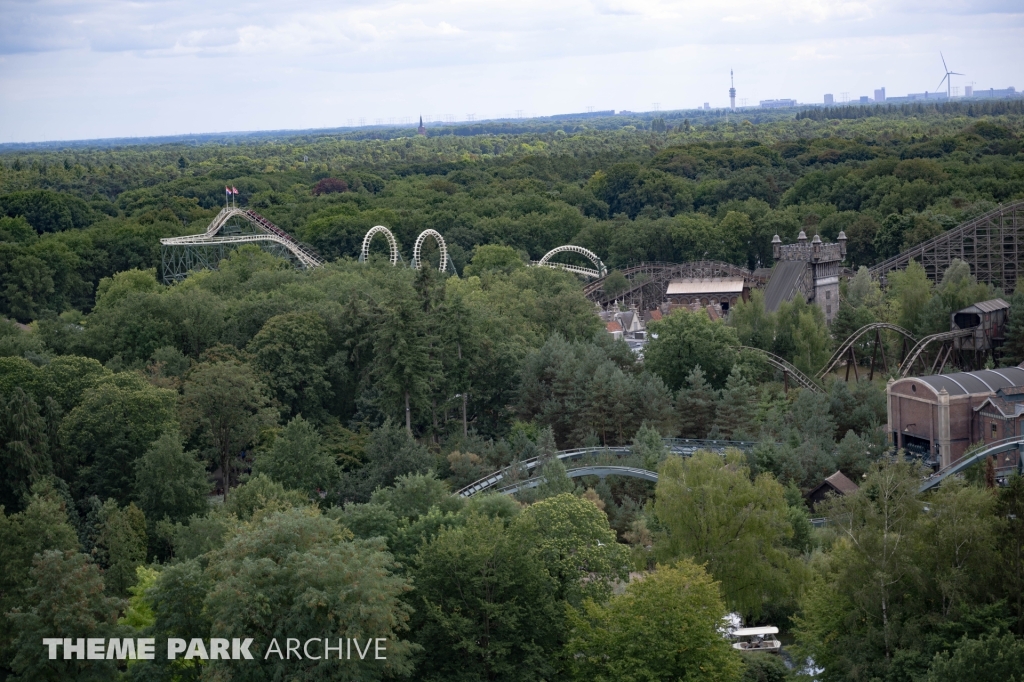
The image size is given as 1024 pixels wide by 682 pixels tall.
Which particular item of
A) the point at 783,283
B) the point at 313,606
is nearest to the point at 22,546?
the point at 313,606

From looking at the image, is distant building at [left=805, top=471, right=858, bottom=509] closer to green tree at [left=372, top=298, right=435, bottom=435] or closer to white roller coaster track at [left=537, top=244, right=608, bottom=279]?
green tree at [left=372, top=298, right=435, bottom=435]

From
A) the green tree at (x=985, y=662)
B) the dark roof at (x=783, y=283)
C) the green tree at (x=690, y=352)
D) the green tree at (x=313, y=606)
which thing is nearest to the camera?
the green tree at (x=985, y=662)

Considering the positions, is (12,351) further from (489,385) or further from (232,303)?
(489,385)

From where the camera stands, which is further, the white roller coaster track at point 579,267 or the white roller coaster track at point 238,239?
the white roller coaster track at point 579,267

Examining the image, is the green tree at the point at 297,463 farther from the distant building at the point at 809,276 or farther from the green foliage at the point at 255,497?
the distant building at the point at 809,276

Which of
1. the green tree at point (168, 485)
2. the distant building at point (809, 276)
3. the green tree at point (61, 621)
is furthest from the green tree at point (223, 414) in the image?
the distant building at point (809, 276)

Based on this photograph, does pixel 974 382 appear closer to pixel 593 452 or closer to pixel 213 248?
pixel 593 452
